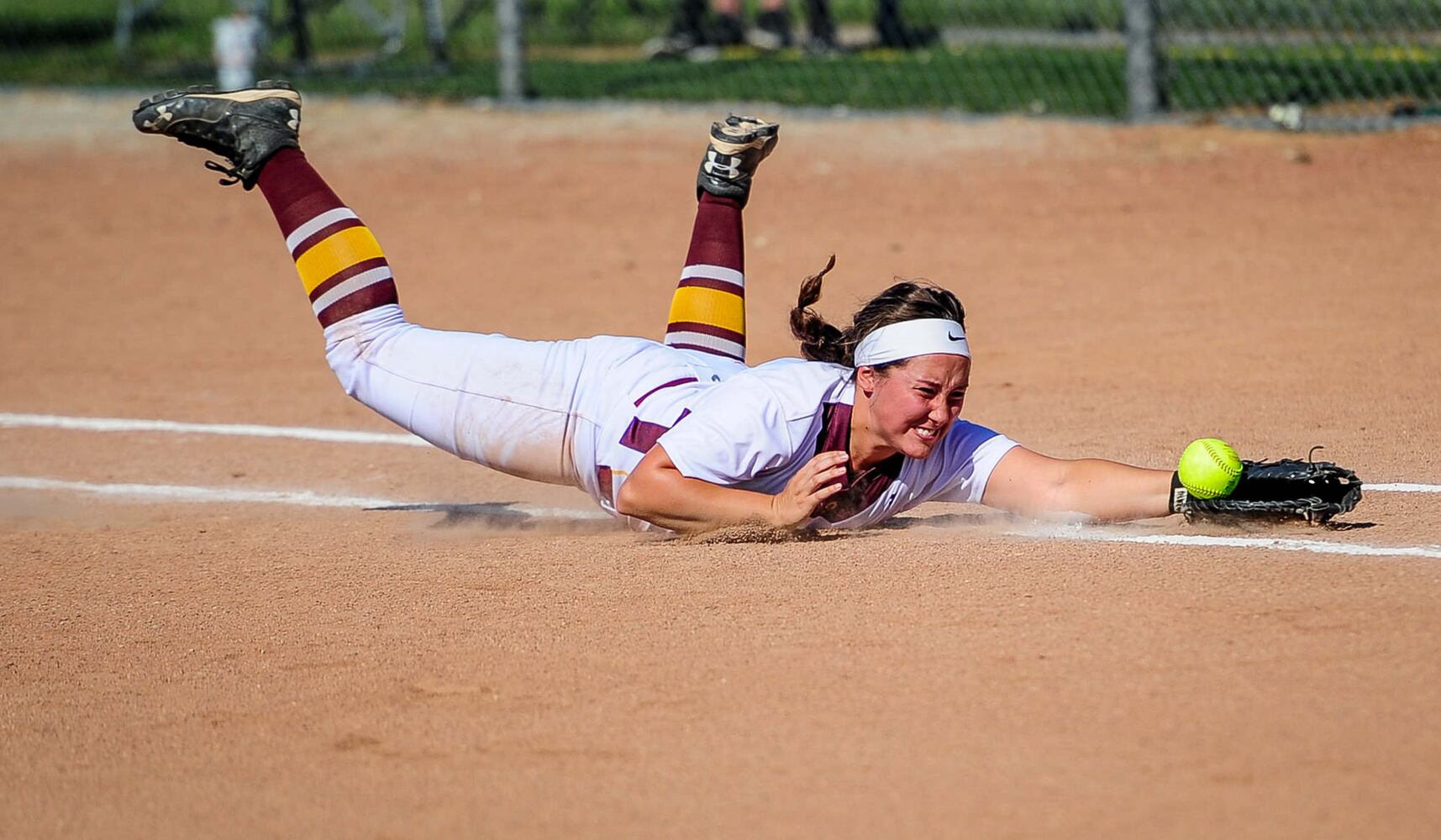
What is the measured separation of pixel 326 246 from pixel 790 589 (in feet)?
6.33

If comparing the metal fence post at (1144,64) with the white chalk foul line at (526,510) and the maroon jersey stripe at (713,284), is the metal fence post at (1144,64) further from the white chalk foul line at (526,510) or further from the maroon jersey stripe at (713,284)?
the white chalk foul line at (526,510)

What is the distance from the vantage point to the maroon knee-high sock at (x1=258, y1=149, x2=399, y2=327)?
15.5 feet

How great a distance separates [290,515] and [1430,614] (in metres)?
3.44

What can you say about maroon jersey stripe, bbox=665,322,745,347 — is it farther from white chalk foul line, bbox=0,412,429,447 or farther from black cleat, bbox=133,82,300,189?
white chalk foul line, bbox=0,412,429,447

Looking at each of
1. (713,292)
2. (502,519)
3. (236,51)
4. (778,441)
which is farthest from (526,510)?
(236,51)

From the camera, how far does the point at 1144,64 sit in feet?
30.5

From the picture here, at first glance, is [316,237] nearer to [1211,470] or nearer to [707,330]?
[707,330]

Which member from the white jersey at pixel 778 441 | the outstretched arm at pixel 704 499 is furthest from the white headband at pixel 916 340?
the outstretched arm at pixel 704 499

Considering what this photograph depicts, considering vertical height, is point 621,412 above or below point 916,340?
below

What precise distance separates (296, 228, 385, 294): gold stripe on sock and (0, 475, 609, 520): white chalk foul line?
0.87 meters

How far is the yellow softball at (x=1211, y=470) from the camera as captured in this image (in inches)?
158

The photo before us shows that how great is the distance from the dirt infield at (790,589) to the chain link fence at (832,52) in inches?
41.0

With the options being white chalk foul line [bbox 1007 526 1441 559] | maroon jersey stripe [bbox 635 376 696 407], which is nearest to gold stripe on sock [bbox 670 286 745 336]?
maroon jersey stripe [bbox 635 376 696 407]

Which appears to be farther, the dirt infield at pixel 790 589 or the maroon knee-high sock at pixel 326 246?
the maroon knee-high sock at pixel 326 246
